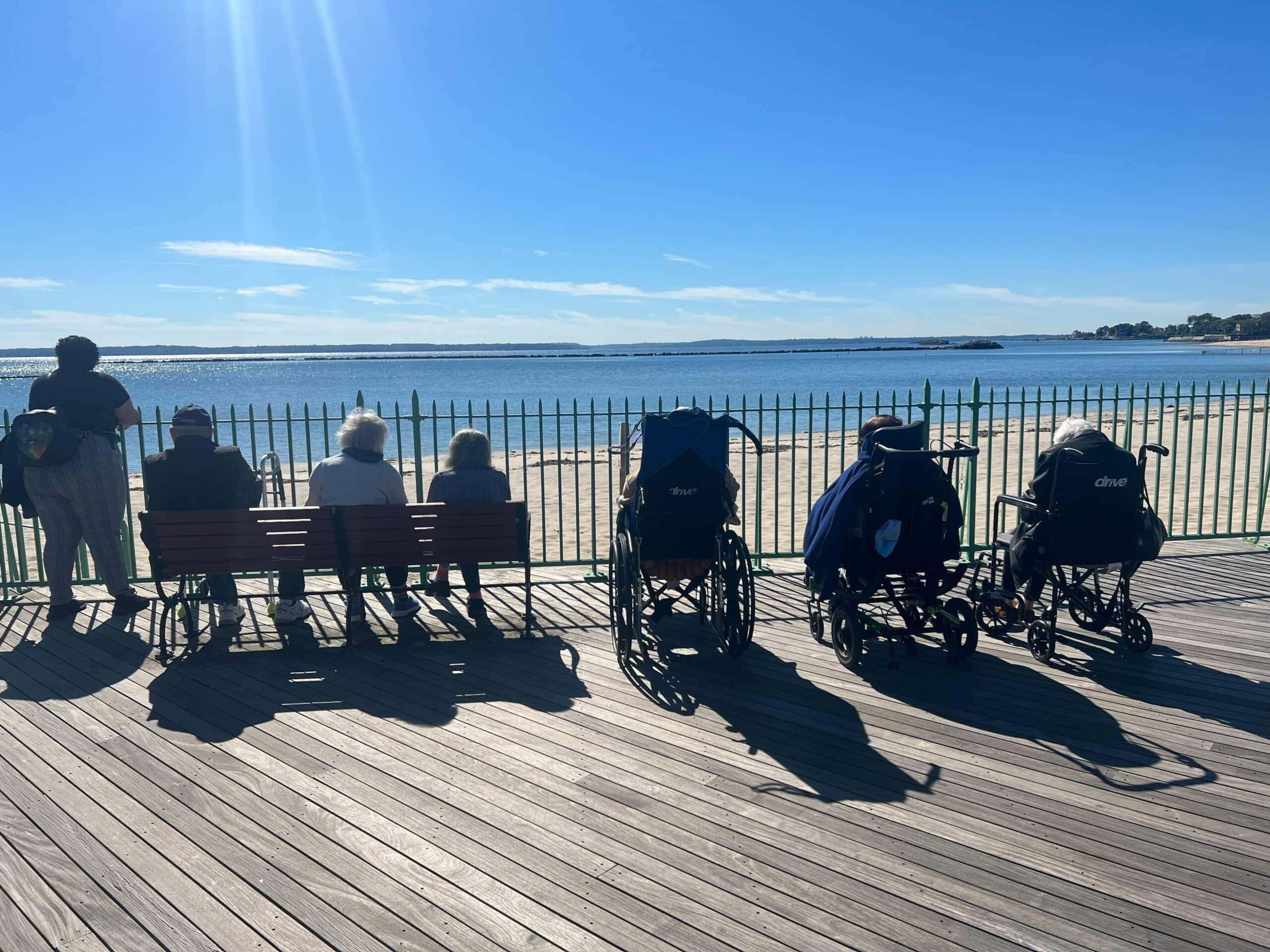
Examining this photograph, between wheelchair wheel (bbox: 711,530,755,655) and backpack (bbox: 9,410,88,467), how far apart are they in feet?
13.3

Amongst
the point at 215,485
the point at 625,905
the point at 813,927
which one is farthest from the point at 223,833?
the point at 215,485

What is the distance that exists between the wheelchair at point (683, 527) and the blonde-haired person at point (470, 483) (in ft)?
3.45

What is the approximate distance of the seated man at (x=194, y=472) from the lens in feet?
17.3

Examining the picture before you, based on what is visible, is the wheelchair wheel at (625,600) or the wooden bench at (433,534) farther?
the wooden bench at (433,534)

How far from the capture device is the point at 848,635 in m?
4.82

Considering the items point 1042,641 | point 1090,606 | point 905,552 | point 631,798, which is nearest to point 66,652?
point 631,798

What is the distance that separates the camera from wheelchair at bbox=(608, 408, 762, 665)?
483 centimetres

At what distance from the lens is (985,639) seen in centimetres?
537

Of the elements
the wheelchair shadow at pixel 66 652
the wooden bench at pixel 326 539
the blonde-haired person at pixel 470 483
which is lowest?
the wheelchair shadow at pixel 66 652

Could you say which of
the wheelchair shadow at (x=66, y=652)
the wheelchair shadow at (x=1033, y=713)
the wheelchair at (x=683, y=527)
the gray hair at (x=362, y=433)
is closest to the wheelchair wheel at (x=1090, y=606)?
the wheelchair shadow at (x=1033, y=713)

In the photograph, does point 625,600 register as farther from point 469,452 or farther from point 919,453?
A: point 919,453

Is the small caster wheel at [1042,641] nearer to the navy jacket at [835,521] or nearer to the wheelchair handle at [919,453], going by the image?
the wheelchair handle at [919,453]

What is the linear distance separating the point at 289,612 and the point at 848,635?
11.2ft

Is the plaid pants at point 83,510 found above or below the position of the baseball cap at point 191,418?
below
